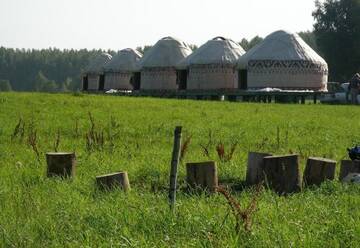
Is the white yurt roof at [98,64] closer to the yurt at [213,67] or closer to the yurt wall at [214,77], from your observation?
the yurt at [213,67]

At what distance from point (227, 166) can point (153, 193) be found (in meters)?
1.96

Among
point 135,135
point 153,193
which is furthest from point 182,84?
point 153,193

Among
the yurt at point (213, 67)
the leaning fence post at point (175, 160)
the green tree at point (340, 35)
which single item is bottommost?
the leaning fence post at point (175, 160)

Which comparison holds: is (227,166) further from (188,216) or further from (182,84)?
(182,84)

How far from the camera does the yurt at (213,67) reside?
4069 centimetres

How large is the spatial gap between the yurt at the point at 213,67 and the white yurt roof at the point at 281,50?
2.00m

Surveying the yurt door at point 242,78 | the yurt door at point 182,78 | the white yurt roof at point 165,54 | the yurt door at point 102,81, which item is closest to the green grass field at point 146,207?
the yurt door at point 242,78

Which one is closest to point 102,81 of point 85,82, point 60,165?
point 85,82

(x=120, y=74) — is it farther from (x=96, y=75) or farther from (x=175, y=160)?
(x=175, y=160)

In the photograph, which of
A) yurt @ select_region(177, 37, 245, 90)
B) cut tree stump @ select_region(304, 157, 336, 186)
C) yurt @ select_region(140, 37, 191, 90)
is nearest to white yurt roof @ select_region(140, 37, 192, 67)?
yurt @ select_region(140, 37, 191, 90)

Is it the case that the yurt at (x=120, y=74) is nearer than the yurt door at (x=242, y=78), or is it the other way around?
the yurt door at (x=242, y=78)

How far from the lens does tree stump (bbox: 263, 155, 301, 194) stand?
621 centimetres

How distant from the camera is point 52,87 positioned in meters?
123

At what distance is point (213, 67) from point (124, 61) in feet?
46.2
